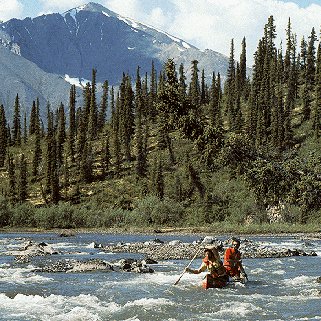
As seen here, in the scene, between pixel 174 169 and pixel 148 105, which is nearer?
pixel 174 169

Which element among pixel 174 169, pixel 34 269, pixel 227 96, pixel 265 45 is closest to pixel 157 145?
pixel 174 169

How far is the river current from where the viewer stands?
60.6 ft

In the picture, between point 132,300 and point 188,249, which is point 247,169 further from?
point 188,249

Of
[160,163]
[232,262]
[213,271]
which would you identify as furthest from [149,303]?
[160,163]

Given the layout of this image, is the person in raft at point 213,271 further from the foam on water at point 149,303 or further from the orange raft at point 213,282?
the foam on water at point 149,303

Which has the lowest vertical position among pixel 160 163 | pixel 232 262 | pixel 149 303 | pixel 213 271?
pixel 149 303

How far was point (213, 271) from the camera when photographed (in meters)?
24.5

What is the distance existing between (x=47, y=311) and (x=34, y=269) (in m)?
11.7

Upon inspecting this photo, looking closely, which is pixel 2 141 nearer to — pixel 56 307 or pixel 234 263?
pixel 234 263

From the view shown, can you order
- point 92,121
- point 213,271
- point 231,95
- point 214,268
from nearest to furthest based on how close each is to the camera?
point 213,271 → point 214,268 → point 231,95 → point 92,121

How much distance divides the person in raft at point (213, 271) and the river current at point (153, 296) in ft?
1.36

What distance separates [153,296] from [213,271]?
11.6 feet

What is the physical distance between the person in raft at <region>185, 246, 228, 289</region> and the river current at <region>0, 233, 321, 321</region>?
415mm

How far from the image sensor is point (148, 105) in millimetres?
126688
